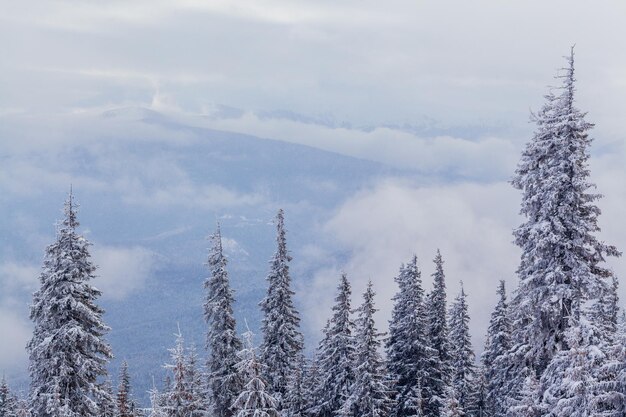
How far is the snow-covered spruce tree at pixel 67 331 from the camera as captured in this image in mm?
28359

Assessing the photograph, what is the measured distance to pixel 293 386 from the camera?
1607 inches

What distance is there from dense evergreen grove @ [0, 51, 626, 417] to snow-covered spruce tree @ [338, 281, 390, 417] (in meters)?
0.07

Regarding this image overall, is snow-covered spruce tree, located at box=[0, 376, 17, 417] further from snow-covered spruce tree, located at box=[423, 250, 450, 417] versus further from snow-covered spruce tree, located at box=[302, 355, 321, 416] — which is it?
snow-covered spruce tree, located at box=[423, 250, 450, 417]

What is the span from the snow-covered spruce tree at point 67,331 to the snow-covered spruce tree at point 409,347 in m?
20.9

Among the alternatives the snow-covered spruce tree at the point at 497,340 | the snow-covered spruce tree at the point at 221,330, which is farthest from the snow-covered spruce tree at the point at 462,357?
the snow-covered spruce tree at the point at 221,330

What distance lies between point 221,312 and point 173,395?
13.7 m

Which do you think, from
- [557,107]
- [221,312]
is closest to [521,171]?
[557,107]

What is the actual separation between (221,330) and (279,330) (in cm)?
445

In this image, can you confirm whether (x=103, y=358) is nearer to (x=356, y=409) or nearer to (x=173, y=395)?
(x=173, y=395)

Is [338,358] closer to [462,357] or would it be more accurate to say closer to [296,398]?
[296,398]

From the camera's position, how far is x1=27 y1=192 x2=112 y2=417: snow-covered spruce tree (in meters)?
28.4

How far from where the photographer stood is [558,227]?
73.0 ft

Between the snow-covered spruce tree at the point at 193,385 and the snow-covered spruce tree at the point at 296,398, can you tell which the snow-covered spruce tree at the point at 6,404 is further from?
the snow-covered spruce tree at the point at 296,398

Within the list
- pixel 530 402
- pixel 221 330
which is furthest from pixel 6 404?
pixel 530 402
